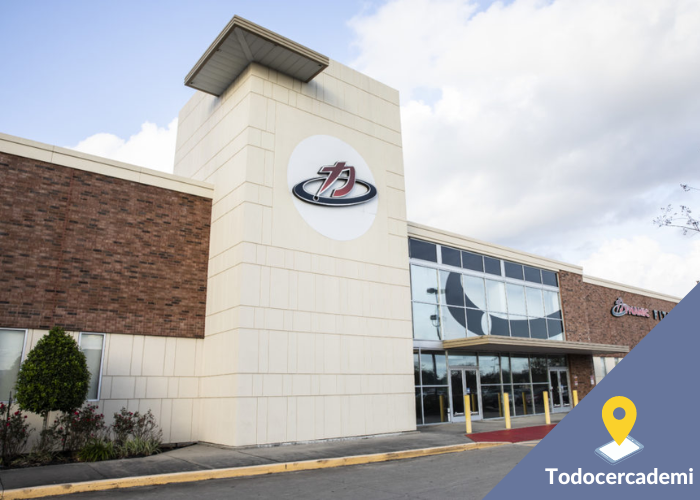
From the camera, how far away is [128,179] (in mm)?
14844

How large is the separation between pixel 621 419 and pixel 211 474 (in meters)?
7.09

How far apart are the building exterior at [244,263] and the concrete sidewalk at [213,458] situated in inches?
25.9

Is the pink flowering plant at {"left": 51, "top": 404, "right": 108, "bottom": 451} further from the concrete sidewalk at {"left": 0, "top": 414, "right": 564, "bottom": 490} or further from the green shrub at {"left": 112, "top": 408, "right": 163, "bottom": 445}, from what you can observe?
the concrete sidewalk at {"left": 0, "top": 414, "right": 564, "bottom": 490}

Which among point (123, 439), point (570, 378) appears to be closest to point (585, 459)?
point (123, 439)

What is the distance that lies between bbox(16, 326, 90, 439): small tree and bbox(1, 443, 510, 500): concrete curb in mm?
3176

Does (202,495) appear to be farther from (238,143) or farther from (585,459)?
(238,143)

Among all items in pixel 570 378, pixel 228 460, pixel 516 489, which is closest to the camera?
pixel 516 489

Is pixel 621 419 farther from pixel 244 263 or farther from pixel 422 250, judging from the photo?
pixel 422 250

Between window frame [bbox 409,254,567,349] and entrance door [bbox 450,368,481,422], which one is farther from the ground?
window frame [bbox 409,254,567,349]

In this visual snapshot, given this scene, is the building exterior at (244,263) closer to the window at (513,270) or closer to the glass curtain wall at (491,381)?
the glass curtain wall at (491,381)

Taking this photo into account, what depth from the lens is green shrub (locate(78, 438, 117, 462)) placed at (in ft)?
37.6

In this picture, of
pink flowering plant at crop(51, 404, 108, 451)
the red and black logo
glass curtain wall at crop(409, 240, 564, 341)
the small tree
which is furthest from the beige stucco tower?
the small tree

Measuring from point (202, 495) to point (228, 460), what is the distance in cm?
302

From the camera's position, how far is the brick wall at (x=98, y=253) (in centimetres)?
1288
